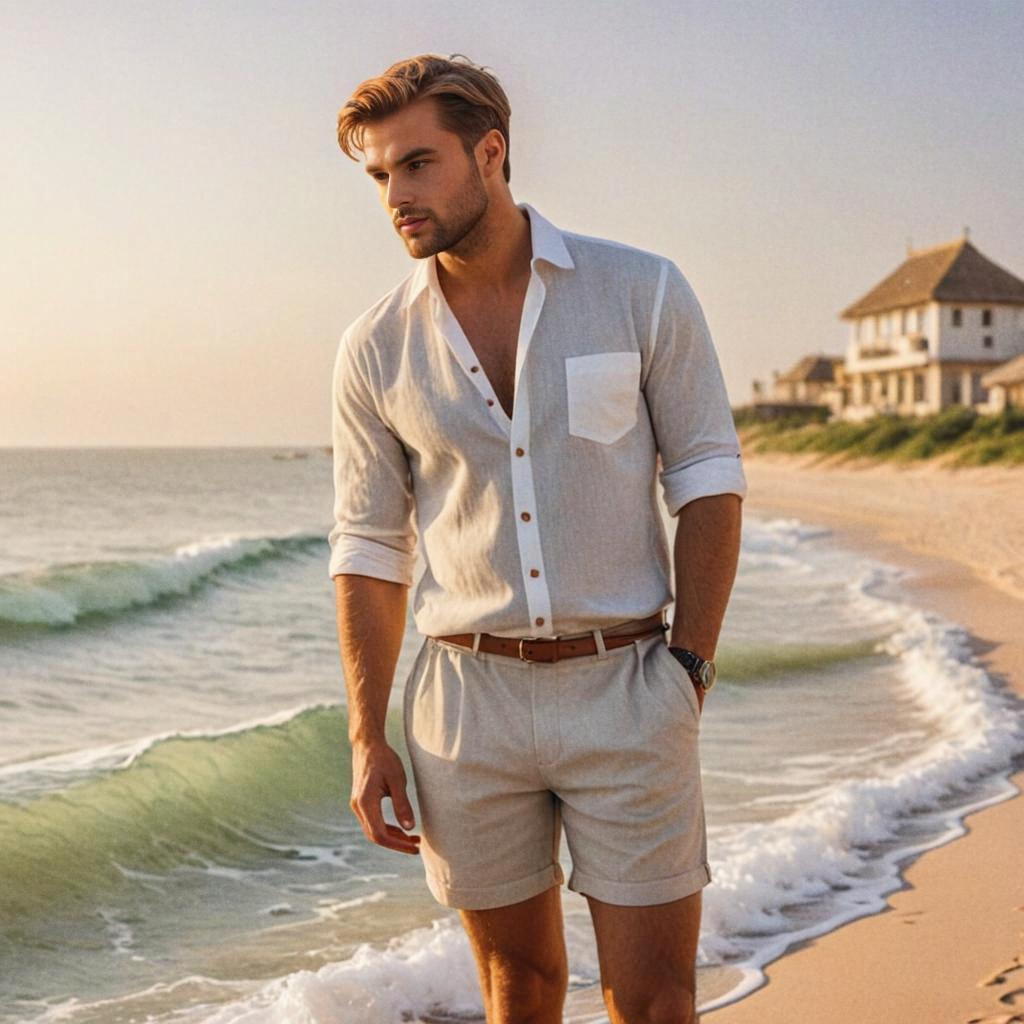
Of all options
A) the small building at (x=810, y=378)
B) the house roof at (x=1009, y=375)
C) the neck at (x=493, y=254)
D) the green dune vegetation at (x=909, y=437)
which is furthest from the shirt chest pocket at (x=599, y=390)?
the small building at (x=810, y=378)

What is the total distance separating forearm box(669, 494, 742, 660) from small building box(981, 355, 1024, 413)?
39735 mm

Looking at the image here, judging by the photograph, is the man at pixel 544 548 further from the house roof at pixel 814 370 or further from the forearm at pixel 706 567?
the house roof at pixel 814 370

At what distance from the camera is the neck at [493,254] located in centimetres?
258

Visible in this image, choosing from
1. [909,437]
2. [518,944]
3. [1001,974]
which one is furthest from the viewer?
[909,437]

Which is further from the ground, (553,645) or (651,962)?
(553,645)

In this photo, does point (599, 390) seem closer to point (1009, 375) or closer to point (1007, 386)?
point (1009, 375)

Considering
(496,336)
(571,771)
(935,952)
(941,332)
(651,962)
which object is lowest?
(935,952)

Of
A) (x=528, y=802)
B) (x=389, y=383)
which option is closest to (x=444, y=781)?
(x=528, y=802)

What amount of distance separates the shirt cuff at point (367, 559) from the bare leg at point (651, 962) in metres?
0.75

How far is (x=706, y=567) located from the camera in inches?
98.7

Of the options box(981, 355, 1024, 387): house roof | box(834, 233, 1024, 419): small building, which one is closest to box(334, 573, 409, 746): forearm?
box(981, 355, 1024, 387): house roof

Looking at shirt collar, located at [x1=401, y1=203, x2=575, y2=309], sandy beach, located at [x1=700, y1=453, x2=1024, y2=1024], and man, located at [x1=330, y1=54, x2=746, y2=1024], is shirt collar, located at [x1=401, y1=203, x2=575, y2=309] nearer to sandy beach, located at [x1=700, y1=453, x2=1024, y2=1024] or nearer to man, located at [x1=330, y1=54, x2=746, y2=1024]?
man, located at [x1=330, y1=54, x2=746, y2=1024]

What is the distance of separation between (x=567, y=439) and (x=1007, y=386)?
4144cm

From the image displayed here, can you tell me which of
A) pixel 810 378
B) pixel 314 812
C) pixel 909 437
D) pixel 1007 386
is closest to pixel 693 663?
pixel 314 812
